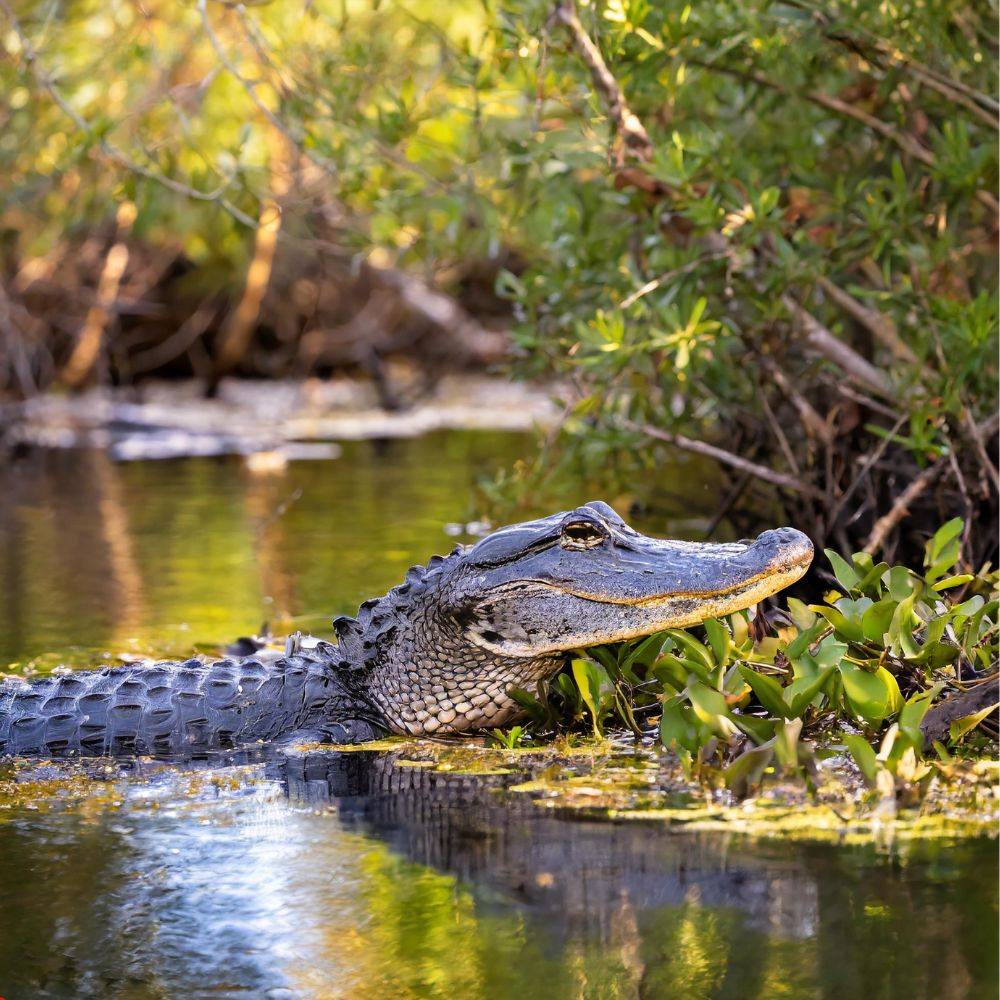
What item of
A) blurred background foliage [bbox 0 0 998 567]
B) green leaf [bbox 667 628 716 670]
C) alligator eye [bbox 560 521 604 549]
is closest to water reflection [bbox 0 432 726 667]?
blurred background foliage [bbox 0 0 998 567]

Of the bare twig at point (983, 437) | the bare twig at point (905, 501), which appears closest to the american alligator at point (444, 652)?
the bare twig at point (905, 501)

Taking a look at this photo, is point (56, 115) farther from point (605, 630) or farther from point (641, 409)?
point (605, 630)

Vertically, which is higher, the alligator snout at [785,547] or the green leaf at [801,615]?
the alligator snout at [785,547]

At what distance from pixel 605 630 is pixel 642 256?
141 inches

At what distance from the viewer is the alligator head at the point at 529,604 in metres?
4.66

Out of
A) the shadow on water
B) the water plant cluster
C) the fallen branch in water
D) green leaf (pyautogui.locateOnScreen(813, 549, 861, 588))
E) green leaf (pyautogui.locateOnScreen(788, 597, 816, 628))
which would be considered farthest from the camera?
green leaf (pyautogui.locateOnScreen(813, 549, 861, 588))

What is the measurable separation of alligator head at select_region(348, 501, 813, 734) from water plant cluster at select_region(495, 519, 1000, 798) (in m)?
0.10

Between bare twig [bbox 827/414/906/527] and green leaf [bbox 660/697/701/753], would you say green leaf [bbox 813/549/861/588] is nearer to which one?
green leaf [bbox 660/697/701/753]

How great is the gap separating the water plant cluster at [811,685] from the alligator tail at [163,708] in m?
0.66

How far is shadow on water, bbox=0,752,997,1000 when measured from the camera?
310 centimetres

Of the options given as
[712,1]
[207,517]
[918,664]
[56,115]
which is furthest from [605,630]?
[56,115]

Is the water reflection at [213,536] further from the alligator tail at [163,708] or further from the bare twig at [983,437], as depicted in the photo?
the bare twig at [983,437]

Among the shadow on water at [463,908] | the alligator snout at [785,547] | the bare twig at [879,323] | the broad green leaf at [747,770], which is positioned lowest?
the shadow on water at [463,908]

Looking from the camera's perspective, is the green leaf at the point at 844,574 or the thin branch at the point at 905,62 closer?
the green leaf at the point at 844,574
